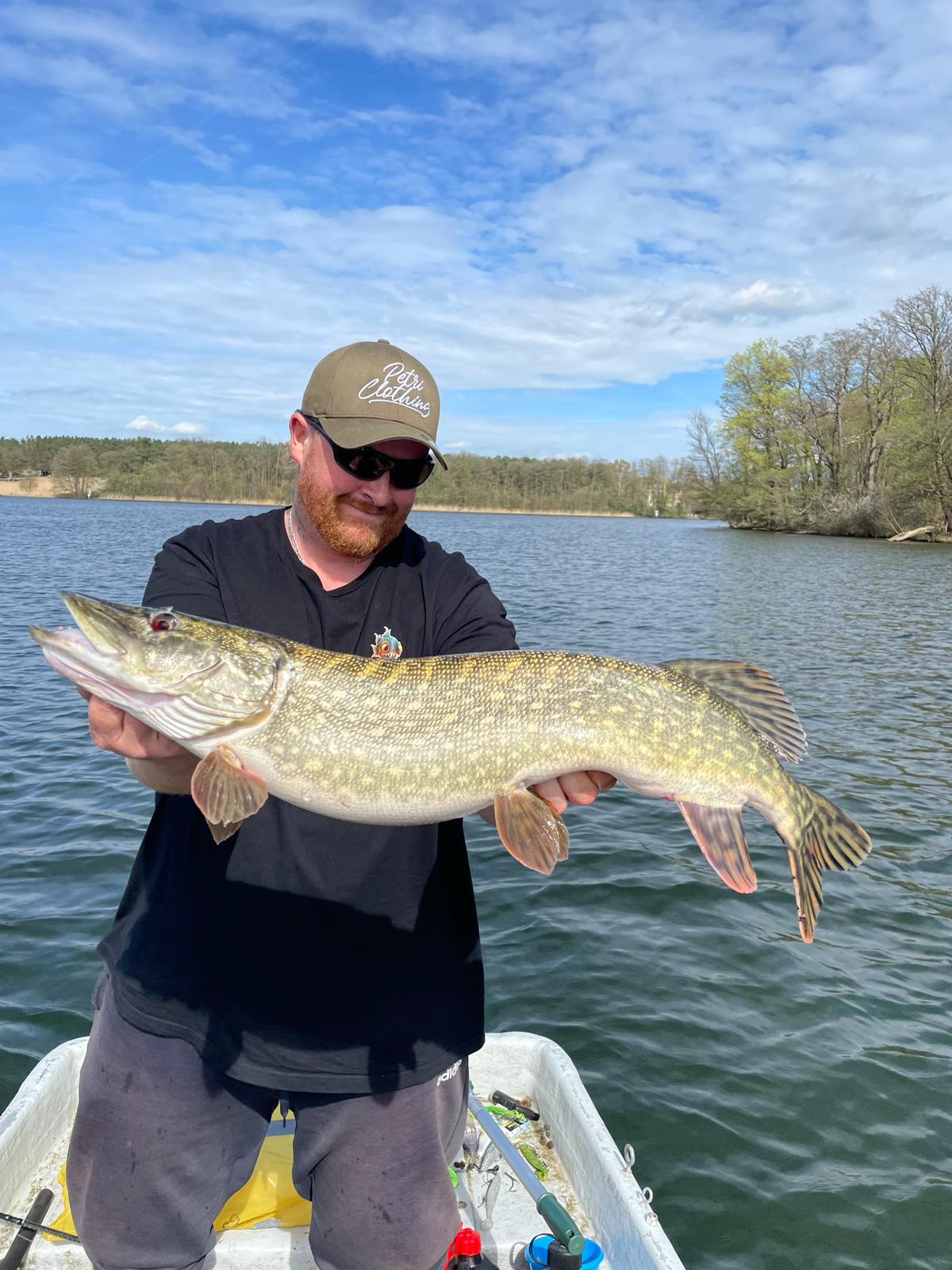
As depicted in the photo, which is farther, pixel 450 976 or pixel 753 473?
pixel 753 473

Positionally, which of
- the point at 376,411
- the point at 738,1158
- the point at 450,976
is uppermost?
the point at 376,411

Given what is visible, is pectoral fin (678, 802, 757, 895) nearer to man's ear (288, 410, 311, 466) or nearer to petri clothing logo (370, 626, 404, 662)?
petri clothing logo (370, 626, 404, 662)

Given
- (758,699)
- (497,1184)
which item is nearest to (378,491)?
(758,699)

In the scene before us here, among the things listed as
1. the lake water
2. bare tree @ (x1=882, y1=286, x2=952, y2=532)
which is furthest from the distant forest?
the lake water

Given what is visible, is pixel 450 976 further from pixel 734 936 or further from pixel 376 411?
pixel 734 936

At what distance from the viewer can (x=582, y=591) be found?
2567cm

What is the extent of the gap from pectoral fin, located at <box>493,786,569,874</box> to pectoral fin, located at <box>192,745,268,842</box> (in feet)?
2.25

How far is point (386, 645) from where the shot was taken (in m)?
2.69

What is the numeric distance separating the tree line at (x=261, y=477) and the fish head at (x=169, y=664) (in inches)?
3508

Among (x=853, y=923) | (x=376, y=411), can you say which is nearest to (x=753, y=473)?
(x=853, y=923)

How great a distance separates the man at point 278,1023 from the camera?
2.30 metres

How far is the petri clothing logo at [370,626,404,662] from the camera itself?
106 inches

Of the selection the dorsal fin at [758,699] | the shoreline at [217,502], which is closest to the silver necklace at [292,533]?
the dorsal fin at [758,699]

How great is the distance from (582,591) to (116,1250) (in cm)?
2386
